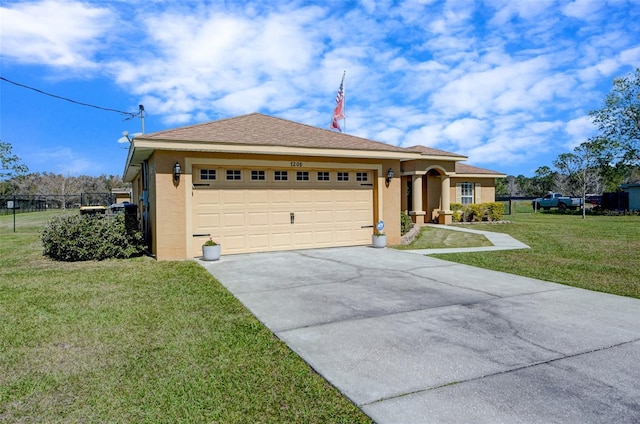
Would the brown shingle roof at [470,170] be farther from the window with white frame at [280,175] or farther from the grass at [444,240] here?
the window with white frame at [280,175]

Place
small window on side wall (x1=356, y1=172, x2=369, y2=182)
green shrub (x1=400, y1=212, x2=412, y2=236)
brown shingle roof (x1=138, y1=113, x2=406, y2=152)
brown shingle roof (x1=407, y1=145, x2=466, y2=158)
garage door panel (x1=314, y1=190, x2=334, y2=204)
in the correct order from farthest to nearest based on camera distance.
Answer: brown shingle roof (x1=407, y1=145, x2=466, y2=158) < green shrub (x1=400, y1=212, x2=412, y2=236) < small window on side wall (x1=356, y1=172, x2=369, y2=182) < garage door panel (x1=314, y1=190, x2=334, y2=204) < brown shingle roof (x1=138, y1=113, x2=406, y2=152)

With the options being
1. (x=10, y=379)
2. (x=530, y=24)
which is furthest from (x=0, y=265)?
(x=530, y=24)

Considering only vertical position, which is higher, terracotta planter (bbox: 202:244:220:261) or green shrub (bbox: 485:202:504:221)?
green shrub (bbox: 485:202:504:221)

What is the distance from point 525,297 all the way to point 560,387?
3.08 m

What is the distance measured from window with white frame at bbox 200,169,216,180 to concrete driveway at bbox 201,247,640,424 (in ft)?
Result: 12.0

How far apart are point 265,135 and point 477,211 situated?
→ 13955 millimetres

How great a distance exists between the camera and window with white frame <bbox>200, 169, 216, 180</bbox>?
10.1 meters

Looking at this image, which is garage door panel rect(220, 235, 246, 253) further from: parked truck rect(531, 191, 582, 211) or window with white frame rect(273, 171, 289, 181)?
parked truck rect(531, 191, 582, 211)

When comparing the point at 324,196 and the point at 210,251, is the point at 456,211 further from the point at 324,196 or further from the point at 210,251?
the point at 210,251

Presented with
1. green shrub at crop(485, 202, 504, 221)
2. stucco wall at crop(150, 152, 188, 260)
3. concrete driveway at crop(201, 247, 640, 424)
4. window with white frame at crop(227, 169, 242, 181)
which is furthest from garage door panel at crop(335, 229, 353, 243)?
green shrub at crop(485, 202, 504, 221)

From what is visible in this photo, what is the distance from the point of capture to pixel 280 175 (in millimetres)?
10984

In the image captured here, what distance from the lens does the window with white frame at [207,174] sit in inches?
398

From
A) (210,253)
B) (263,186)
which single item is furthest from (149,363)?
(263,186)

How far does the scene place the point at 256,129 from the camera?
11.5 meters
